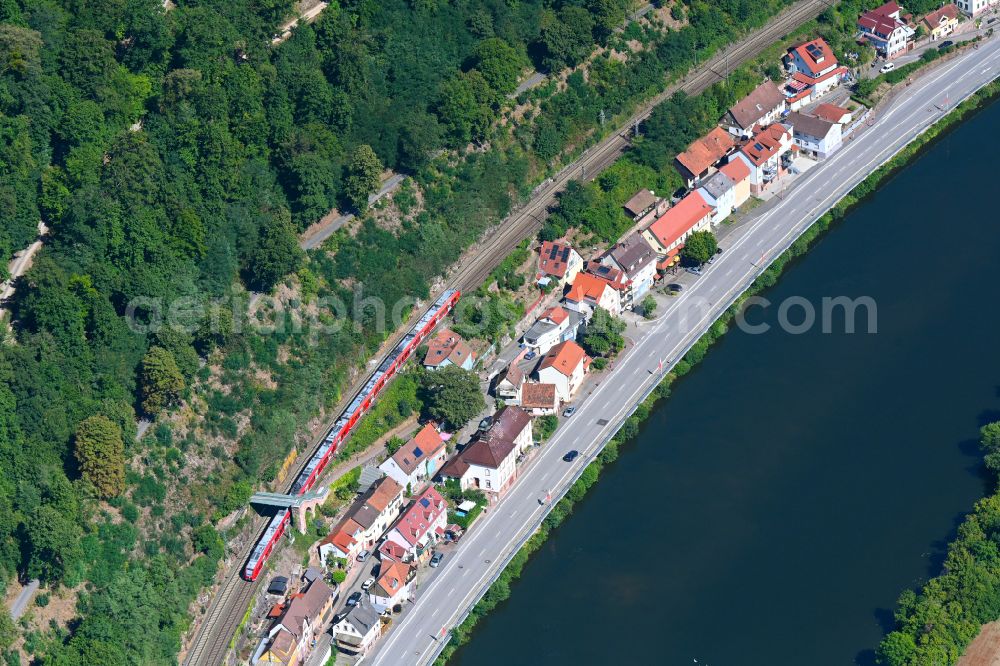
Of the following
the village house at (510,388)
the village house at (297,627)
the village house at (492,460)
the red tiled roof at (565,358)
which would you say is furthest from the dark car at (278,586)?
the red tiled roof at (565,358)

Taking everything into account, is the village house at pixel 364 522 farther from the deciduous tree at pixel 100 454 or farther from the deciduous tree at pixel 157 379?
the deciduous tree at pixel 100 454

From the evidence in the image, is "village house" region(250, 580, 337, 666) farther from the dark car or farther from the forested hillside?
the forested hillside

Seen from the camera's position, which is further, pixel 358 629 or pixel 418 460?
pixel 418 460

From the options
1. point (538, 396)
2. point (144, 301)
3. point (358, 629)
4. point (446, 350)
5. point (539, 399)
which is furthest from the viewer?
point (446, 350)

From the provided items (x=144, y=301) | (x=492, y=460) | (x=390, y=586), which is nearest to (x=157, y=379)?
(x=144, y=301)

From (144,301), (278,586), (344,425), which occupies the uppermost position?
(144,301)

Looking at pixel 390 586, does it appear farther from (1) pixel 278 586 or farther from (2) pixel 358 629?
(1) pixel 278 586
